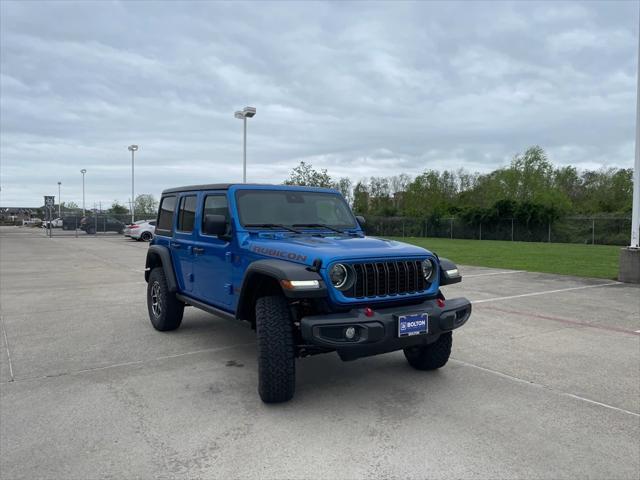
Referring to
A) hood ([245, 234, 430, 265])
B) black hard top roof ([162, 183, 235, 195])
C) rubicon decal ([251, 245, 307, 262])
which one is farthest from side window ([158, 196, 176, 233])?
rubicon decal ([251, 245, 307, 262])

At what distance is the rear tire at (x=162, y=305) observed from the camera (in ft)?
20.4

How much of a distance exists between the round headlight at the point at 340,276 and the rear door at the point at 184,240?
2309mm

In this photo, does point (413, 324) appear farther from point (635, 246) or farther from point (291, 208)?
point (635, 246)

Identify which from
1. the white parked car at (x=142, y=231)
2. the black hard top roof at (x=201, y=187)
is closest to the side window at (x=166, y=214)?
the black hard top roof at (x=201, y=187)

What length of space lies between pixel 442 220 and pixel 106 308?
3499 cm

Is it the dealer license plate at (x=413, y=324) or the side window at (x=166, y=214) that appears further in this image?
the side window at (x=166, y=214)

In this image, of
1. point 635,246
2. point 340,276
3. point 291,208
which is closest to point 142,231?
point 635,246

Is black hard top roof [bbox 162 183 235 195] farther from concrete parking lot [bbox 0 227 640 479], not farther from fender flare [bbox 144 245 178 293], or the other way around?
concrete parking lot [bbox 0 227 640 479]

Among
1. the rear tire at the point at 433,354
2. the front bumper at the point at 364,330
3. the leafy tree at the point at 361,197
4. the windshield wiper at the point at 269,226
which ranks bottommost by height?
the rear tire at the point at 433,354

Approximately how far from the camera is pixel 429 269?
14.8ft

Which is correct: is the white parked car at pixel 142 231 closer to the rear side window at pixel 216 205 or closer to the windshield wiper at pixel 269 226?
the rear side window at pixel 216 205

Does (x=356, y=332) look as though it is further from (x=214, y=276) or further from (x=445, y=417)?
(x=214, y=276)

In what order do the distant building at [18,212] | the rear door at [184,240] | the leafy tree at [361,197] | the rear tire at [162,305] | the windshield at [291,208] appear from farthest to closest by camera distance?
the distant building at [18,212], the leafy tree at [361,197], the rear tire at [162,305], the rear door at [184,240], the windshield at [291,208]

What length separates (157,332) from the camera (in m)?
6.54
